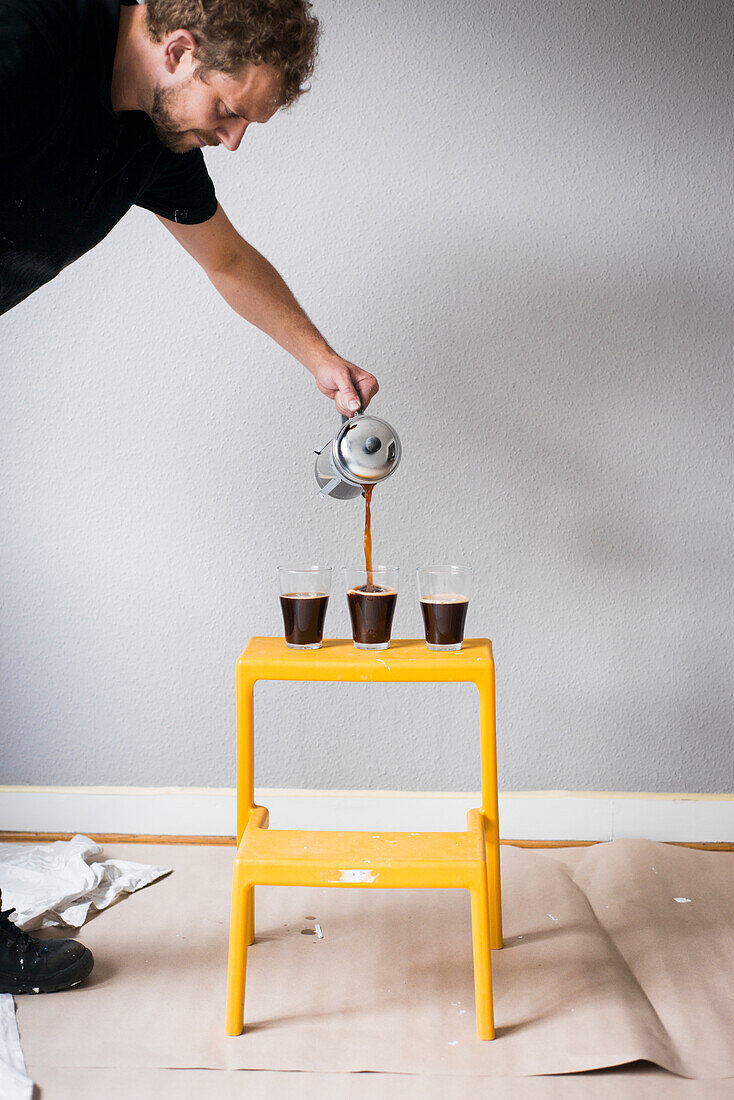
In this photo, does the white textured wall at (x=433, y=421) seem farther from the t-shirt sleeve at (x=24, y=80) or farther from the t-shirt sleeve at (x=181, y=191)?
the t-shirt sleeve at (x=24, y=80)

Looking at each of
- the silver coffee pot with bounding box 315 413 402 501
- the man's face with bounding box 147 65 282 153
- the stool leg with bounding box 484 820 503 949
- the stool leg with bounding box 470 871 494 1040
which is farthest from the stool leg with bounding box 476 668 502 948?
the man's face with bounding box 147 65 282 153

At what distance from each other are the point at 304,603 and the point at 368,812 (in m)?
0.72

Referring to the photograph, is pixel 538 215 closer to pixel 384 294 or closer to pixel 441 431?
pixel 384 294

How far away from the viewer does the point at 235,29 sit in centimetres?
125

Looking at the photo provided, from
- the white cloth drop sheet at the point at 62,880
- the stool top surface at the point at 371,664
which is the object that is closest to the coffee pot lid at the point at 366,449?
the stool top surface at the point at 371,664

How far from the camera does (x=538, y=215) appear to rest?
200 centimetres

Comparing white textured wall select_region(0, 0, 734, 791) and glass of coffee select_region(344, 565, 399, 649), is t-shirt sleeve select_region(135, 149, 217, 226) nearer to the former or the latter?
white textured wall select_region(0, 0, 734, 791)

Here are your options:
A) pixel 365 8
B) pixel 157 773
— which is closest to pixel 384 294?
pixel 365 8

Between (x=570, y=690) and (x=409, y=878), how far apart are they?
2.76 ft

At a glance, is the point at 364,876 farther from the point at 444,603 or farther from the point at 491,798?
the point at 444,603

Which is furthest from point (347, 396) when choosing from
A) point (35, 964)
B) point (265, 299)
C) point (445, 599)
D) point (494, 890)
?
point (35, 964)

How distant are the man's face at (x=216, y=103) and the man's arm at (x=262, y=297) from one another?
339mm

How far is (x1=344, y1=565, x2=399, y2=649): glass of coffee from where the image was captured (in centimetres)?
160

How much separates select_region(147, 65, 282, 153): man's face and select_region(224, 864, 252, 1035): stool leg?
1069 millimetres
